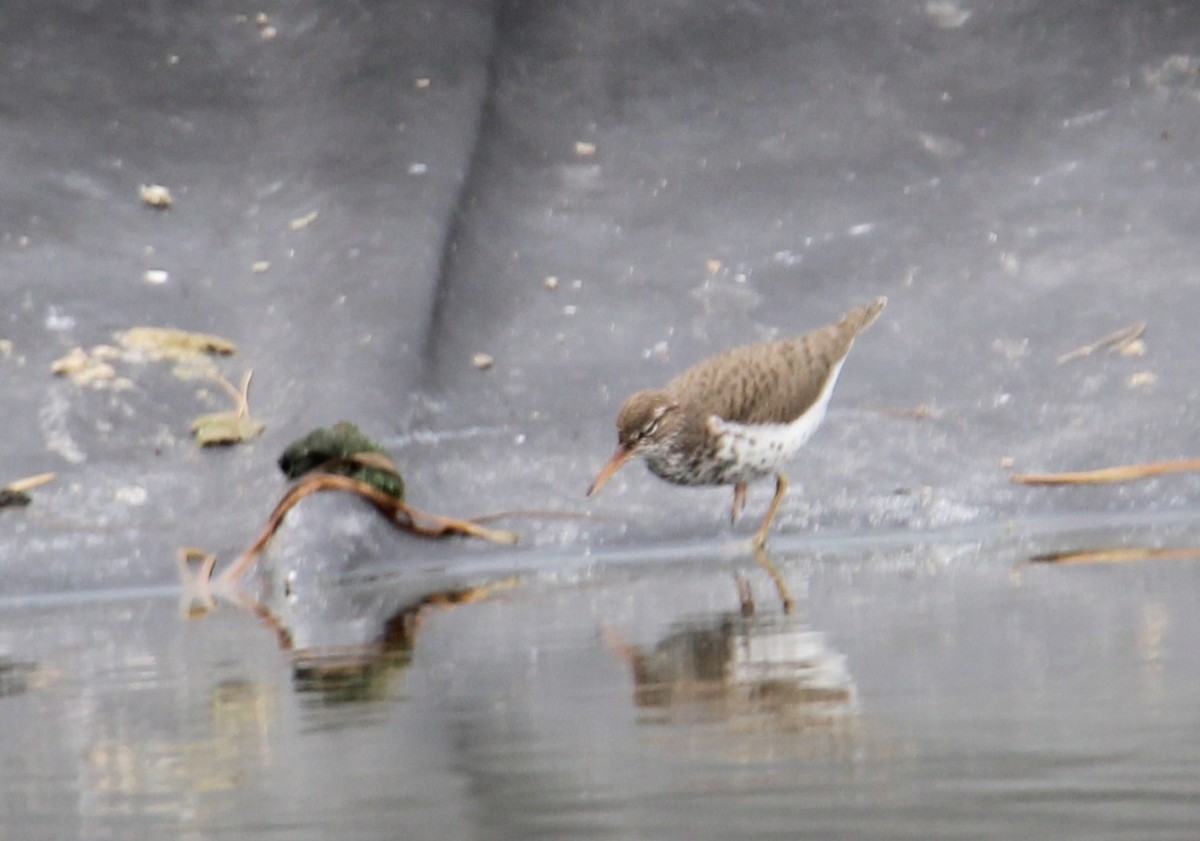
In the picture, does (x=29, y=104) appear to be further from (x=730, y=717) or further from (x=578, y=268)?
(x=730, y=717)

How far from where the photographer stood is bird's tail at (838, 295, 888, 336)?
7785 mm

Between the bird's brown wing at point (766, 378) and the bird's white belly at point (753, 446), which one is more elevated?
the bird's brown wing at point (766, 378)

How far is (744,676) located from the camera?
163 inches

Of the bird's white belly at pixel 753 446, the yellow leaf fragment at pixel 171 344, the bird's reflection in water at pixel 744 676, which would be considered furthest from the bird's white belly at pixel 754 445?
the yellow leaf fragment at pixel 171 344

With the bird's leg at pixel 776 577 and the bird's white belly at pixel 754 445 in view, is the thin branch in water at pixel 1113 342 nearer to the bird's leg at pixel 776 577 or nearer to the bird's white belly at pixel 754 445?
the bird's white belly at pixel 754 445

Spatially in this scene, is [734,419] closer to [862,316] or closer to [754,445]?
[754,445]

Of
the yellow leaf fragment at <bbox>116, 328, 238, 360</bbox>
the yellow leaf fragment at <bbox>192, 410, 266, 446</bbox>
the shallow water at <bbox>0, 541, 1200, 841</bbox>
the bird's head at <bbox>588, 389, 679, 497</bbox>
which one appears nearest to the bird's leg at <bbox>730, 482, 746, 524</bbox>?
the bird's head at <bbox>588, 389, 679, 497</bbox>

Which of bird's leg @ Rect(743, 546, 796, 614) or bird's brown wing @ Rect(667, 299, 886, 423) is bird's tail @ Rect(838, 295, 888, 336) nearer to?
bird's brown wing @ Rect(667, 299, 886, 423)

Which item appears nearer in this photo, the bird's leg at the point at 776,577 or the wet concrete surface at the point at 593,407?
the wet concrete surface at the point at 593,407

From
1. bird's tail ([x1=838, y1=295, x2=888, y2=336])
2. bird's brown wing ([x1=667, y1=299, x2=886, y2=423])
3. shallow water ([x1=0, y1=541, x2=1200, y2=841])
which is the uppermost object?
bird's tail ([x1=838, y1=295, x2=888, y2=336])

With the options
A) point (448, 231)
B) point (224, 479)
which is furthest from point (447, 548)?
point (448, 231)

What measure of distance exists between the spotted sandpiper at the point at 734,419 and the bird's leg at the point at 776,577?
15cm

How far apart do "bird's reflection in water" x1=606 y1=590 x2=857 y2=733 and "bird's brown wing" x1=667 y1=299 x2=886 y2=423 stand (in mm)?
2030

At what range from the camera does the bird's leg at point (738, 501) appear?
278 inches
